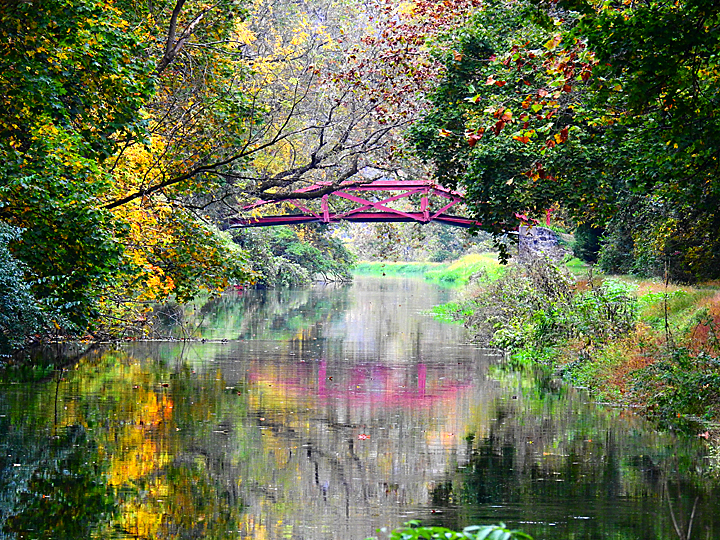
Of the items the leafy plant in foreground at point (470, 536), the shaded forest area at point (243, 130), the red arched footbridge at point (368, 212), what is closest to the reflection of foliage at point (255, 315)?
the red arched footbridge at point (368, 212)

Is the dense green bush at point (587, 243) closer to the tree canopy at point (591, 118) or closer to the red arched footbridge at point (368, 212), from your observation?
the red arched footbridge at point (368, 212)

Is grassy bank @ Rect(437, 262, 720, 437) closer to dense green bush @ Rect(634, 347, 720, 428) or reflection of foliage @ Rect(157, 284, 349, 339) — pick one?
dense green bush @ Rect(634, 347, 720, 428)

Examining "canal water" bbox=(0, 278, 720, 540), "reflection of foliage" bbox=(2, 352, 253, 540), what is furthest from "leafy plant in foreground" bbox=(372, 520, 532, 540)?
"reflection of foliage" bbox=(2, 352, 253, 540)

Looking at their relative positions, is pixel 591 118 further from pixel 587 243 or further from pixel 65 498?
pixel 587 243

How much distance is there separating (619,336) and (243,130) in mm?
10235

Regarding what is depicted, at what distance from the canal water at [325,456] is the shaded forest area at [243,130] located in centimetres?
243

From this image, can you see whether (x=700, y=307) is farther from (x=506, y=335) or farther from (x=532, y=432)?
(x=532, y=432)

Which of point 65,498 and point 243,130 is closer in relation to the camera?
point 65,498

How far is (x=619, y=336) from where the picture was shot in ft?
67.9

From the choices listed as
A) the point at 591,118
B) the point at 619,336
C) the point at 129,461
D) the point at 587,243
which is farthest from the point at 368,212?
the point at 129,461

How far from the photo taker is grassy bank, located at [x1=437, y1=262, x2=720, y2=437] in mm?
14859

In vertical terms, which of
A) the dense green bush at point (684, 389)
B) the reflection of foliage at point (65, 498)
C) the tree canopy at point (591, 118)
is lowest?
the reflection of foliage at point (65, 498)

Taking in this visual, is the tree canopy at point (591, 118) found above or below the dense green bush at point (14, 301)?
above

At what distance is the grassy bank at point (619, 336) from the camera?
48.8 ft
